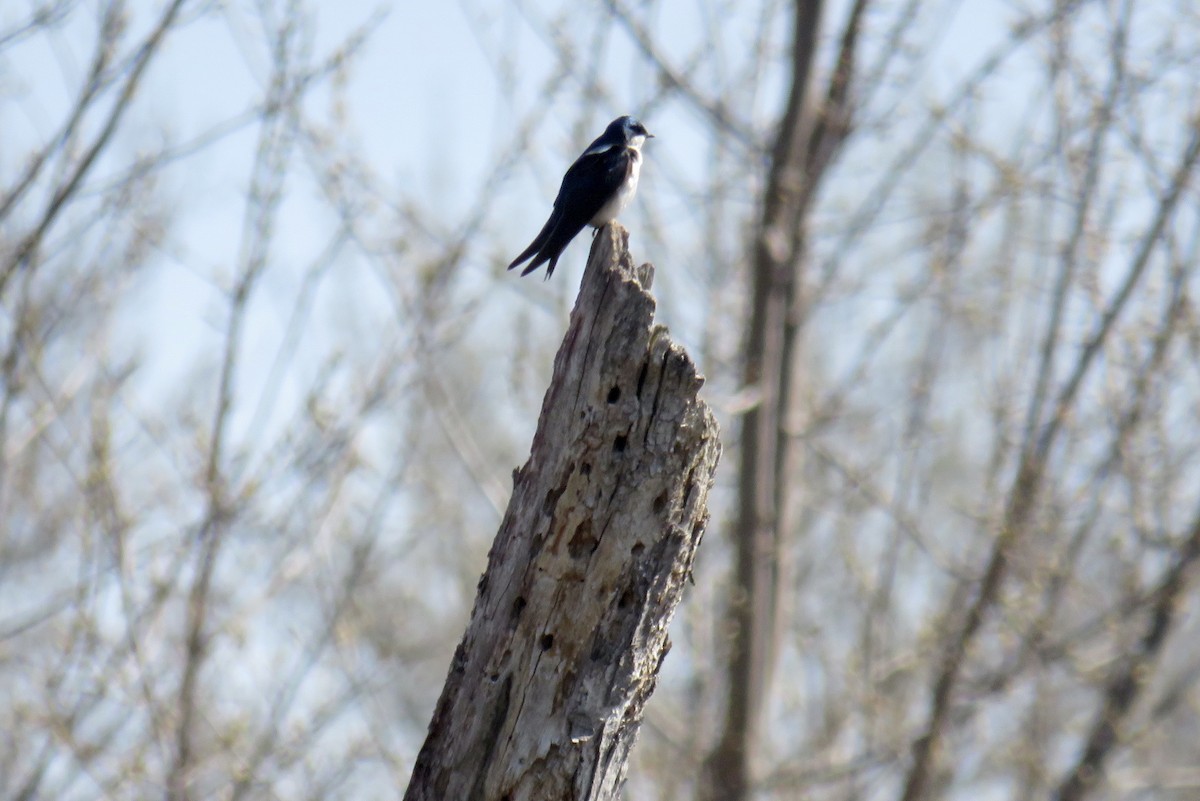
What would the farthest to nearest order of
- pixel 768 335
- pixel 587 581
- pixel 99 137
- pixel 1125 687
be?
pixel 1125 687, pixel 768 335, pixel 99 137, pixel 587 581

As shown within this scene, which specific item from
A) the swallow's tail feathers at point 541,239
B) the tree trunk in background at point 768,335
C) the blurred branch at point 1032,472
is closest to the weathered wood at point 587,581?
the swallow's tail feathers at point 541,239

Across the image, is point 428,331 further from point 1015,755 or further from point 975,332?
point 975,332

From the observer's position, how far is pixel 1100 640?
8.09m

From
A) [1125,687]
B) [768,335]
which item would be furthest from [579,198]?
[1125,687]

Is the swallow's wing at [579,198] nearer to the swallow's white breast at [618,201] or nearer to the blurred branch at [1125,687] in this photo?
the swallow's white breast at [618,201]

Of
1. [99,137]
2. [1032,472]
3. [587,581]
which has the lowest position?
[587,581]

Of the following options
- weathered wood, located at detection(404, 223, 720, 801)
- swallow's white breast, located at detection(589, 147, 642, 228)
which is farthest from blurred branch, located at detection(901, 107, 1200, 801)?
weathered wood, located at detection(404, 223, 720, 801)

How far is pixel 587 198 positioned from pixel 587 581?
188cm

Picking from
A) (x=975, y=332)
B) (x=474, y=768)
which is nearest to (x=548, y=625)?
(x=474, y=768)

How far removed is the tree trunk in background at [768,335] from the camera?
709cm

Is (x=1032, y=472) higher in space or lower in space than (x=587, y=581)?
higher

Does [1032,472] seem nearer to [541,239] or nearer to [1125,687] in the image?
[1125,687]

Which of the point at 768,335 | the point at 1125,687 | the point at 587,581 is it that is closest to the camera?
the point at 587,581

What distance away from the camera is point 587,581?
3010 mm
